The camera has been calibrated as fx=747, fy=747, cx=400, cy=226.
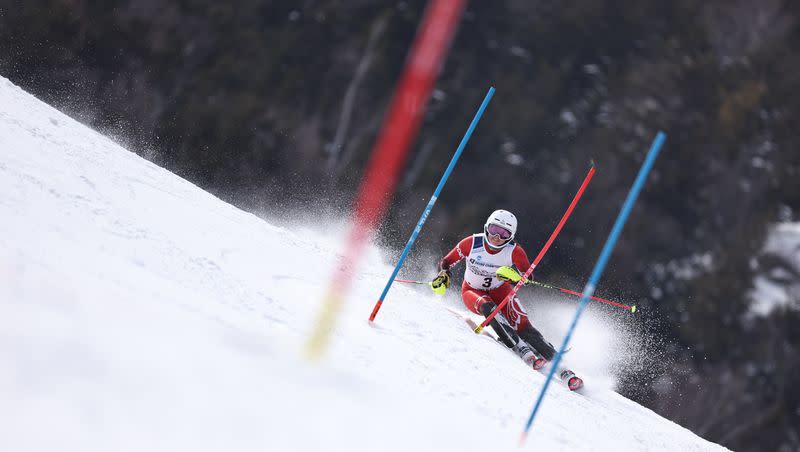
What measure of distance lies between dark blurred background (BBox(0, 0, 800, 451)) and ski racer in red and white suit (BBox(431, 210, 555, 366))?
21.6 metres

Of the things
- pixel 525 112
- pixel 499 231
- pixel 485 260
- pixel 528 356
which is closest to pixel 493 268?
pixel 485 260

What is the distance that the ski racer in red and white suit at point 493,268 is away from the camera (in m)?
5.95

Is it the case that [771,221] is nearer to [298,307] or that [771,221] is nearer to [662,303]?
[662,303]

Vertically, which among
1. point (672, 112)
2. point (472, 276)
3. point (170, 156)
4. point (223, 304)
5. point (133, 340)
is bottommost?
point (170, 156)

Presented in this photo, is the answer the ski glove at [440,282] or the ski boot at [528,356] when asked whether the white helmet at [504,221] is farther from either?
the ski boot at [528,356]

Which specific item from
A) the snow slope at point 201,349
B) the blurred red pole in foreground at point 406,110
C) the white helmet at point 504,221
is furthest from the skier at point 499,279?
the blurred red pole in foreground at point 406,110

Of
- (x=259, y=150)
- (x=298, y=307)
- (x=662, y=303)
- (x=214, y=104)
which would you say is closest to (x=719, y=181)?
(x=662, y=303)

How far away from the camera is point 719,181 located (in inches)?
1148

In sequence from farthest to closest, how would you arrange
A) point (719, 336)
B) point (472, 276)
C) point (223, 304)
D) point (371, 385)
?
point (719, 336), point (472, 276), point (223, 304), point (371, 385)

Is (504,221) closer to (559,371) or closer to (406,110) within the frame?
(559,371)

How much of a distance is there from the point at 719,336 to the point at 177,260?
90.9 ft

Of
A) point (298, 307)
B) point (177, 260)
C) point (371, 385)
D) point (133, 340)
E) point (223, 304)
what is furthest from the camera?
point (298, 307)

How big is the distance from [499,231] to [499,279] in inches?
17.9

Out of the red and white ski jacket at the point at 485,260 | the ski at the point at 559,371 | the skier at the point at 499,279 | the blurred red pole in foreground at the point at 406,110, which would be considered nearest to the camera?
the ski at the point at 559,371
